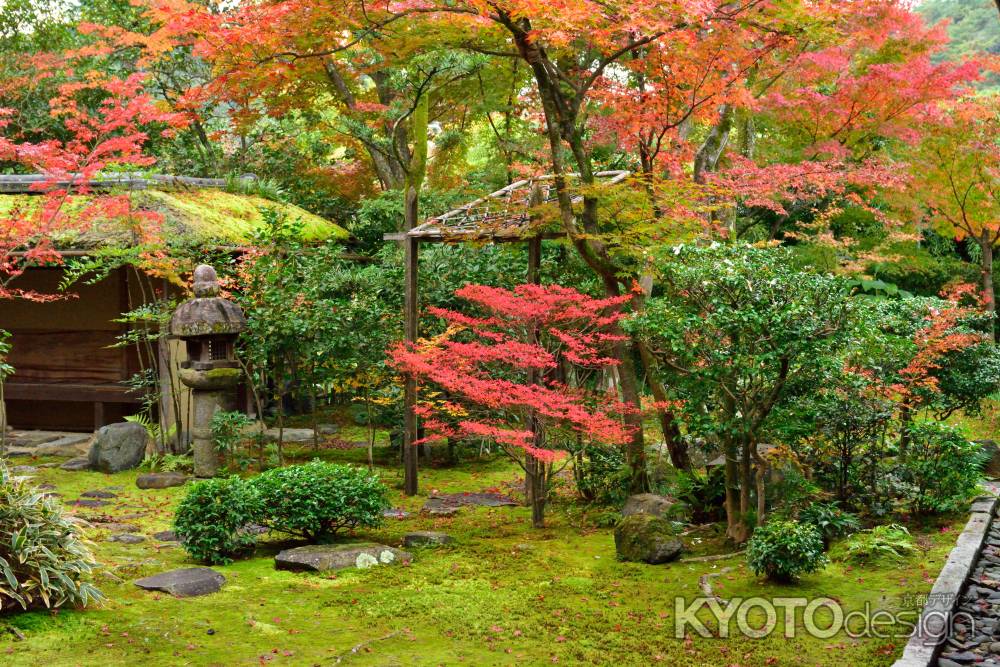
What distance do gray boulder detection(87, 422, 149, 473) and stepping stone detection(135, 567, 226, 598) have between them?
533 cm

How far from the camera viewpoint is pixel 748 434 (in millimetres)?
7672

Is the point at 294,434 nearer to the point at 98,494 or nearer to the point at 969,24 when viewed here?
the point at 98,494

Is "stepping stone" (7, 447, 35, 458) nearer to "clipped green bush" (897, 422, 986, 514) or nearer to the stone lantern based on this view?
the stone lantern

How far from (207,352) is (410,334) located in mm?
2783

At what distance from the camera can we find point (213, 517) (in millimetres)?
7789

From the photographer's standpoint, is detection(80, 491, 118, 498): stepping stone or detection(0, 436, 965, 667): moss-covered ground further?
detection(80, 491, 118, 498): stepping stone

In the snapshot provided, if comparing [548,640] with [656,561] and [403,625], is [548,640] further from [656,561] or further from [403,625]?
[656,561]

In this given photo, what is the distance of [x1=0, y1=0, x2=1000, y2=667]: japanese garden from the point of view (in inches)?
253

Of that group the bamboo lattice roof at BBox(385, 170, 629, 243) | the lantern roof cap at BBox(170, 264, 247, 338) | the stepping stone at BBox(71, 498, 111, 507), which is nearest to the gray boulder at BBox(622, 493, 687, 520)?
the bamboo lattice roof at BBox(385, 170, 629, 243)

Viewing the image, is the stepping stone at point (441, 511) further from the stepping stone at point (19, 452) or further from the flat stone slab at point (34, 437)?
the flat stone slab at point (34, 437)

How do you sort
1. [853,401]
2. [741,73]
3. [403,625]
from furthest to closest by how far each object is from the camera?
1. [741,73]
2. [853,401]
3. [403,625]

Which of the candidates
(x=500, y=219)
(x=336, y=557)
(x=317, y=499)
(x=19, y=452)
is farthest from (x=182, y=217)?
(x=336, y=557)

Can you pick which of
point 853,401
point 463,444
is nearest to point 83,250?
point 463,444

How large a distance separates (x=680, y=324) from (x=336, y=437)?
8.72 metres
